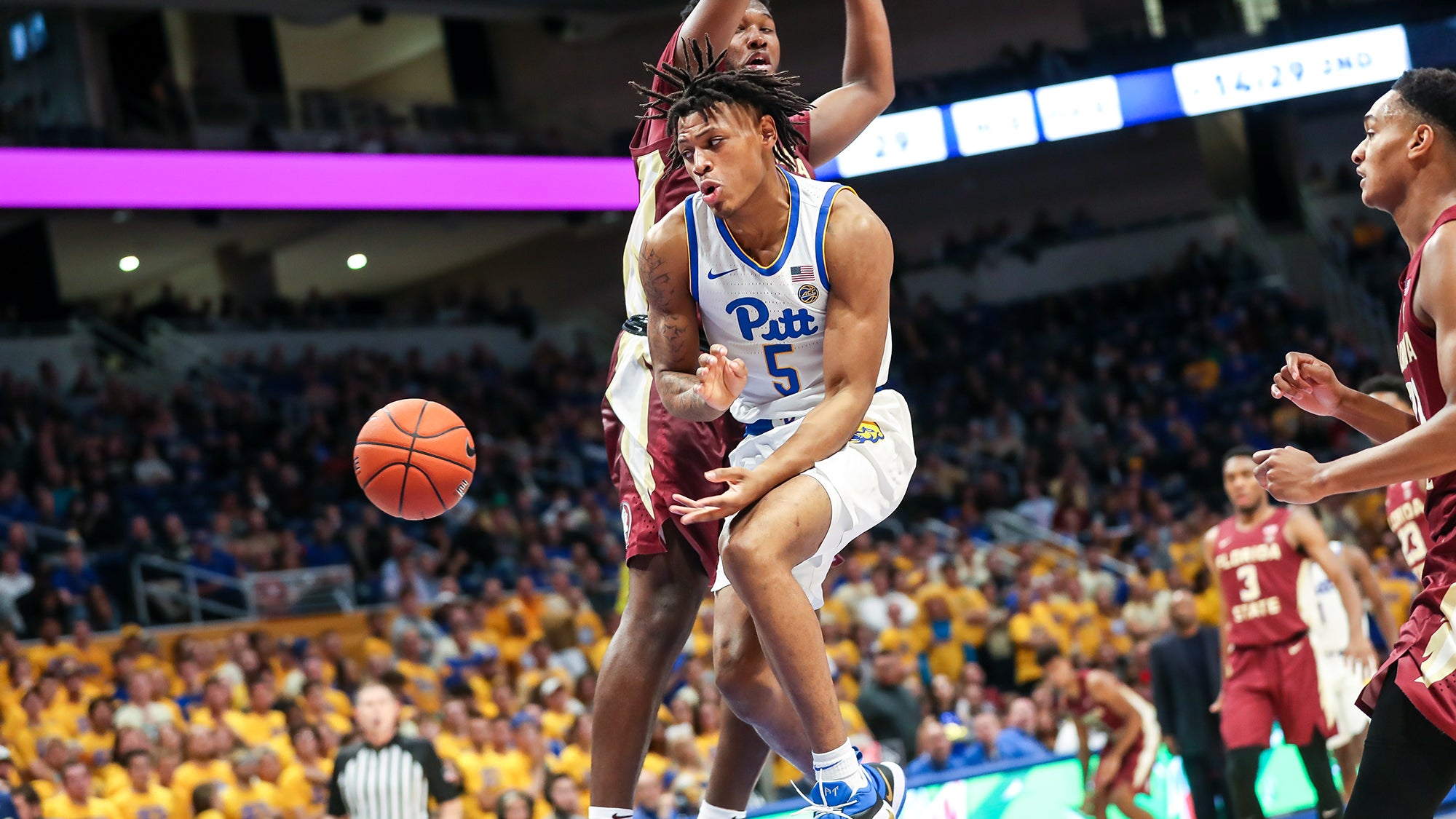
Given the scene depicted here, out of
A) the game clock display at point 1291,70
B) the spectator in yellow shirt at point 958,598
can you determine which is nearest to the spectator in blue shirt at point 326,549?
the spectator in yellow shirt at point 958,598

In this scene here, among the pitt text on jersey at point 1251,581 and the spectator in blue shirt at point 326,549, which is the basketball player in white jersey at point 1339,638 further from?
the spectator in blue shirt at point 326,549

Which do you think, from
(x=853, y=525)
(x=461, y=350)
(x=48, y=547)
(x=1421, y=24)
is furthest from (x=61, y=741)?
(x=1421, y=24)

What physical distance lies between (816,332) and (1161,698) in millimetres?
5740

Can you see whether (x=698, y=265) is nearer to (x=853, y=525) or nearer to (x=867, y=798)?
(x=853, y=525)

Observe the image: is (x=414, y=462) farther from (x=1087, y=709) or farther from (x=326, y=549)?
(x=326, y=549)

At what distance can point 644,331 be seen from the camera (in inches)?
172

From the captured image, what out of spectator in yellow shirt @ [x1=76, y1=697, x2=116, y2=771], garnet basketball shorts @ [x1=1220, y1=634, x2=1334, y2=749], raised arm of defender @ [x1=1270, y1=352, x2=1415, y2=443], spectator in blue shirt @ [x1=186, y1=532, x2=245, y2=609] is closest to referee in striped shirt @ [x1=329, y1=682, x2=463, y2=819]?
spectator in yellow shirt @ [x1=76, y1=697, x2=116, y2=771]

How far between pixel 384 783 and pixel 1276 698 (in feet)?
15.1

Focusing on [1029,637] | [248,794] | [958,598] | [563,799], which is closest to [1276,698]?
[563,799]

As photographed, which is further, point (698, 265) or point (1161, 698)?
point (1161, 698)

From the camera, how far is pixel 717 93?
3803 mm

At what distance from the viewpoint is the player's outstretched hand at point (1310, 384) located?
3.65 metres

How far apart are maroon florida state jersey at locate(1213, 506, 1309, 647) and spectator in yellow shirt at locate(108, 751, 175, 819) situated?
20.2 feet

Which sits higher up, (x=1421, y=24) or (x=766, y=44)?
(x=1421, y=24)
